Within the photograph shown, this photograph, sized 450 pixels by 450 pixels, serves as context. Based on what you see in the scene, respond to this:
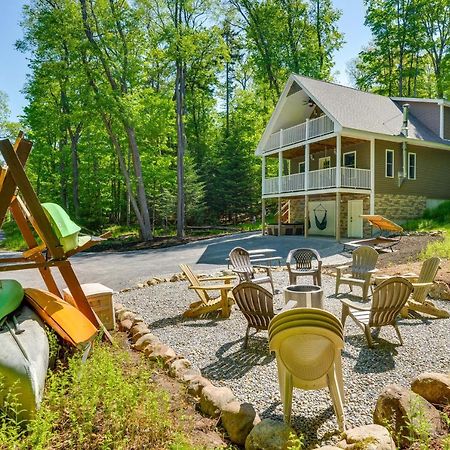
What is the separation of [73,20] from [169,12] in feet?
20.1

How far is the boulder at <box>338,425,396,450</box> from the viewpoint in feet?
7.46

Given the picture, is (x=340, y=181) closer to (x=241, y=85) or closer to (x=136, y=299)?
(x=136, y=299)

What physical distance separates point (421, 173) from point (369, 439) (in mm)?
18997

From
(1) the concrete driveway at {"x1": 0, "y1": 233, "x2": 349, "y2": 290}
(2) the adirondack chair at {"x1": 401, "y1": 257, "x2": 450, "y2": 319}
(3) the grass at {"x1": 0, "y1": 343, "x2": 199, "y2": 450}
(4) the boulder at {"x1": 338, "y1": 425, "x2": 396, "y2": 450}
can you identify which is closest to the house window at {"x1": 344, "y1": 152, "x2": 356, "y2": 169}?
(1) the concrete driveway at {"x1": 0, "y1": 233, "x2": 349, "y2": 290}

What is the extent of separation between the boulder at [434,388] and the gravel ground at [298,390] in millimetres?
434

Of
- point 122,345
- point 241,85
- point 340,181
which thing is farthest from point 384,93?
point 122,345

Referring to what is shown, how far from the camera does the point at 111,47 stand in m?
17.4

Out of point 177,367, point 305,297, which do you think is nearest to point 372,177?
point 305,297

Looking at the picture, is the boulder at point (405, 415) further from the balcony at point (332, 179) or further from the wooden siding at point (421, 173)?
the wooden siding at point (421, 173)

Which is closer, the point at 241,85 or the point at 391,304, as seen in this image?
the point at 391,304

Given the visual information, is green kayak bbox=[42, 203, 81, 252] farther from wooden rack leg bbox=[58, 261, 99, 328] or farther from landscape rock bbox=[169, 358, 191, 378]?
landscape rock bbox=[169, 358, 191, 378]

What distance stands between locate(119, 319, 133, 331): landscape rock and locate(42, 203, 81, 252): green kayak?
153 cm

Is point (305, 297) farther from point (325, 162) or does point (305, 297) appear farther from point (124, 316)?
point (325, 162)

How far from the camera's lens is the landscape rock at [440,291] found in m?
6.80
